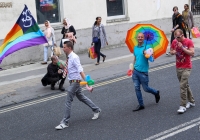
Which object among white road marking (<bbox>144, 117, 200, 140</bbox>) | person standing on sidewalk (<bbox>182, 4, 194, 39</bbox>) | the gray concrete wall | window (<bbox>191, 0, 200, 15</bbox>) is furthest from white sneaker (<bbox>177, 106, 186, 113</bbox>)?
window (<bbox>191, 0, 200, 15</bbox>)

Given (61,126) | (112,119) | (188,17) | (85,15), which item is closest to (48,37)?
(85,15)

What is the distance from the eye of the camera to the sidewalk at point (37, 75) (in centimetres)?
1116

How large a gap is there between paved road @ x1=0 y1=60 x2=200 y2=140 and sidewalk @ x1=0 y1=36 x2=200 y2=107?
2.59 ft

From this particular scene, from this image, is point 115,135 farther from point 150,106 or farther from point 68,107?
point 150,106

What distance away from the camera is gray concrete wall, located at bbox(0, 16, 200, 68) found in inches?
607

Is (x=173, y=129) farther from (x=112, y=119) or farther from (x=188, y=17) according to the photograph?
(x=188, y=17)

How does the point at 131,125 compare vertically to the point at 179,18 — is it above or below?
below

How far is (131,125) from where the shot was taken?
305 inches

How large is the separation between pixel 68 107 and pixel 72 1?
395 inches

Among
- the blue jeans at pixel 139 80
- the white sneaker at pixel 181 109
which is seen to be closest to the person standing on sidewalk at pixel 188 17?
the blue jeans at pixel 139 80

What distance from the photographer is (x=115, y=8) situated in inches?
763

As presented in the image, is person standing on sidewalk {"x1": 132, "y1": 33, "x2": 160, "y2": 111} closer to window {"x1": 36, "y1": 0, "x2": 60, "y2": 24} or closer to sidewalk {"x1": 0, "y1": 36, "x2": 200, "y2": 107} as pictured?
sidewalk {"x1": 0, "y1": 36, "x2": 200, "y2": 107}

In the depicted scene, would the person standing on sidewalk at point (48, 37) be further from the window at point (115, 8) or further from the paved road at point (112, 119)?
the paved road at point (112, 119)

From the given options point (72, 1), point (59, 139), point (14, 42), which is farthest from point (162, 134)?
point (72, 1)
